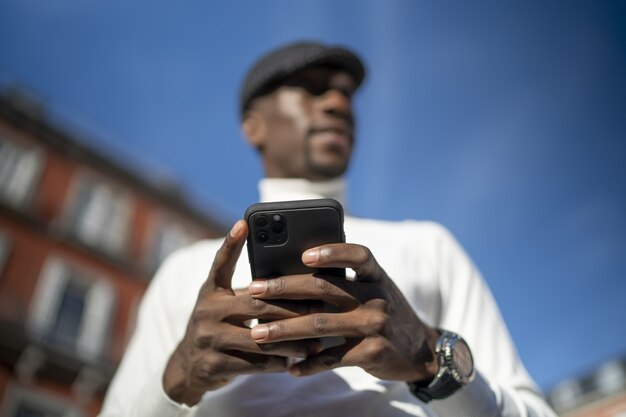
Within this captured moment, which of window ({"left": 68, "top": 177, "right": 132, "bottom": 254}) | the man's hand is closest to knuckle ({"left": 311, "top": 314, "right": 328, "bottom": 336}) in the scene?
the man's hand

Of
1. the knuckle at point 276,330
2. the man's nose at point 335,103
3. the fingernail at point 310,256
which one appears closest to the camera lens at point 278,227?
the fingernail at point 310,256

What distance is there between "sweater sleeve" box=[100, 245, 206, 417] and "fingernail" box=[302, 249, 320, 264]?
565mm

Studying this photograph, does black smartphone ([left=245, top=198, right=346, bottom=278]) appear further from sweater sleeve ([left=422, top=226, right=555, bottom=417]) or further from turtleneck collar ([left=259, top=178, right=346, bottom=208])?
turtleneck collar ([left=259, top=178, right=346, bottom=208])

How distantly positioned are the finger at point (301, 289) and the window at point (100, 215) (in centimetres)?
1662

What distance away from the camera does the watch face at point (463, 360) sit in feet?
3.90

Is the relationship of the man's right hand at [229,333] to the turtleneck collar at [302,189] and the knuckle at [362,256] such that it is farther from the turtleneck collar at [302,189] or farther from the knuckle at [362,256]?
the turtleneck collar at [302,189]

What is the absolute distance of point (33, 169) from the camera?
1602 centimetres

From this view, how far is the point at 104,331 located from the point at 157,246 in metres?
4.22

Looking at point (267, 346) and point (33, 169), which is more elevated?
point (33, 169)

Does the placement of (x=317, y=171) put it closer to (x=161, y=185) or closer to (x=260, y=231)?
(x=260, y=231)

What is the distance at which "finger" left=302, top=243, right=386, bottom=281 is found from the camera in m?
1.06

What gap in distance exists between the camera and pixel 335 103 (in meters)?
2.22

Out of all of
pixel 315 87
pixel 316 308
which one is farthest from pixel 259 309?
pixel 315 87

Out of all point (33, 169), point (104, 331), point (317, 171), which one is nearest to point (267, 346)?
point (317, 171)
